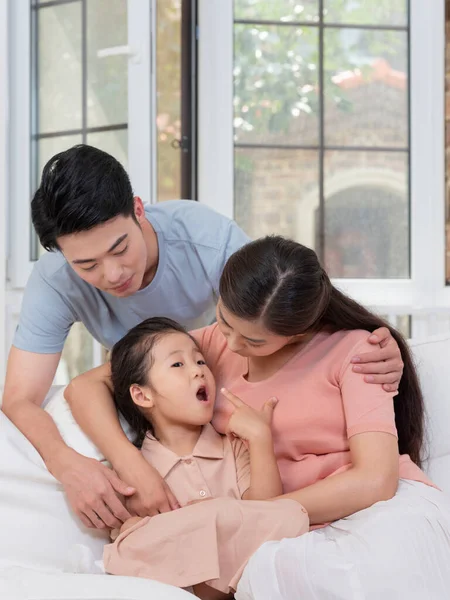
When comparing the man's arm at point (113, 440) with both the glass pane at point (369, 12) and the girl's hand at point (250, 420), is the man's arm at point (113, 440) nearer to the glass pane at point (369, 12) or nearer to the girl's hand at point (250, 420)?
the girl's hand at point (250, 420)

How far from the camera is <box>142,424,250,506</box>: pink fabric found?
145 cm

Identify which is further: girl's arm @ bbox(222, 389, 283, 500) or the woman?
girl's arm @ bbox(222, 389, 283, 500)

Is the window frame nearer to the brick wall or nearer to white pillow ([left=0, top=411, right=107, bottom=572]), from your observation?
the brick wall

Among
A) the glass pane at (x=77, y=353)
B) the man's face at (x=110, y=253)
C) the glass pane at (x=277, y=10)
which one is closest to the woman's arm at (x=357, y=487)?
the man's face at (x=110, y=253)

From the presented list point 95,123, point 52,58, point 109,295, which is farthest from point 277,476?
point 52,58

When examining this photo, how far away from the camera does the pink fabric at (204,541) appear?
116 centimetres

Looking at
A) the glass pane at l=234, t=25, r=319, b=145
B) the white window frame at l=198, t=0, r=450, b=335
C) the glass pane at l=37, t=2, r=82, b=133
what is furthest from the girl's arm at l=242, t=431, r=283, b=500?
the glass pane at l=234, t=25, r=319, b=145

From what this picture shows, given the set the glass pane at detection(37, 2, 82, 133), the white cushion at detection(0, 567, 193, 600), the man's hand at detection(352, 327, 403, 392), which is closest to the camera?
the white cushion at detection(0, 567, 193, 600)

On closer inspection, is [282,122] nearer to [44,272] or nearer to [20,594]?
[44,272]

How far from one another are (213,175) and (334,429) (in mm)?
2109

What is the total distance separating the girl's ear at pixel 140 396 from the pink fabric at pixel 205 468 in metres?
0.08

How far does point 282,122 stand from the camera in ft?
11.4

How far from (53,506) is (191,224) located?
73cm

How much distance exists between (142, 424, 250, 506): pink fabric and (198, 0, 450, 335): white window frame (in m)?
1.90
